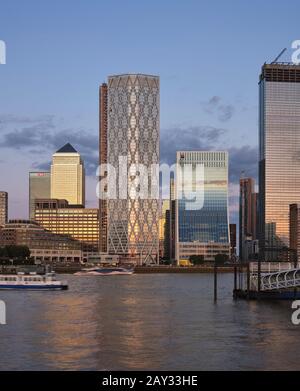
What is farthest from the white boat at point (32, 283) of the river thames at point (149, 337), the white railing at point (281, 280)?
the white railing at point (281, 280)

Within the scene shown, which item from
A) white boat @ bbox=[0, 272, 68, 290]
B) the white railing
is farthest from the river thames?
white boat @ bbox=[0, 272, 68, 290]

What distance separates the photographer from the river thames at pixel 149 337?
1230 inches

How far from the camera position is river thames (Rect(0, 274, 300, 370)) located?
1230 inches

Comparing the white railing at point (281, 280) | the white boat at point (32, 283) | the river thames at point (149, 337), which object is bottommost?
the white boat at point (32, 283)

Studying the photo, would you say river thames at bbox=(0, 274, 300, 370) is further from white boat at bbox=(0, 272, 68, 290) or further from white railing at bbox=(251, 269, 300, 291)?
white boat at bbox=(0, 272, 68, 290)

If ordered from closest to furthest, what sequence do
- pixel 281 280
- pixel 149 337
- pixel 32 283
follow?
pixel 149 337 → pixel 281 280 → pixel 32 283

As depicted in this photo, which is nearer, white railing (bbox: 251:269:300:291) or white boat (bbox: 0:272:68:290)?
white railing (bbox: 251:269:300:291)

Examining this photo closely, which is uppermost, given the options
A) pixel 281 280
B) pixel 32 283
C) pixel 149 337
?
pixel 281 280

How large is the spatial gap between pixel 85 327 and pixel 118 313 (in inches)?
361

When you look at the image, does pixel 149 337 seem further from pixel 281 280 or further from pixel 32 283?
pixel 32 283

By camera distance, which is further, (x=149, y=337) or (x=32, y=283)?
(x=32, y=283)

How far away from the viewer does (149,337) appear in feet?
127

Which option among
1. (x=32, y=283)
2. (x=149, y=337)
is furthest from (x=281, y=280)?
(x=32, y=283)

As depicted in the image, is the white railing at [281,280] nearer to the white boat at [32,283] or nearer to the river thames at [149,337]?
the river thames at [149,337]
